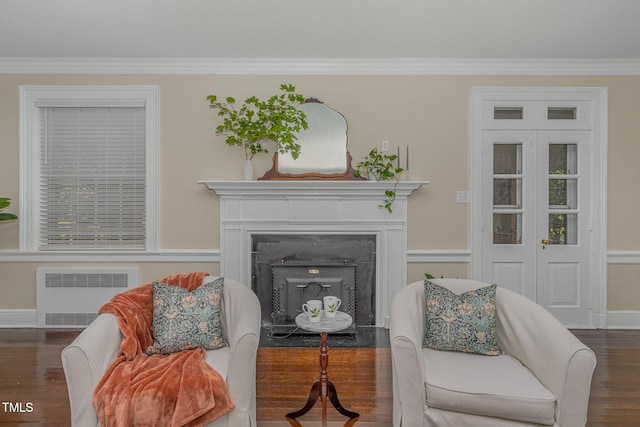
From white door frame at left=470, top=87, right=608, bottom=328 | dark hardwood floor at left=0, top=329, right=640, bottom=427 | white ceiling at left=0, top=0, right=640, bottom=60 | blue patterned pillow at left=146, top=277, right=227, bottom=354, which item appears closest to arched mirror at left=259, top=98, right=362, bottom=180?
white ceiling at left=0, top=0, right=640, bottom=60

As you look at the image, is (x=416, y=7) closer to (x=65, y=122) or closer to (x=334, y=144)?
(x=334, y=144)

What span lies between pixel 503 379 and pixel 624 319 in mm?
2890

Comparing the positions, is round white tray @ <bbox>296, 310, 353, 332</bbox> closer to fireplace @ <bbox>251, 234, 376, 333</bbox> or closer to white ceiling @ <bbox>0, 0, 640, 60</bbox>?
fireplace @ <bbox>251, 234, 376, 333</bbox>

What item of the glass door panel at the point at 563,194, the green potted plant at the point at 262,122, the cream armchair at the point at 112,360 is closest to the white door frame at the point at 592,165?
the glass door panel at the point at 563,194

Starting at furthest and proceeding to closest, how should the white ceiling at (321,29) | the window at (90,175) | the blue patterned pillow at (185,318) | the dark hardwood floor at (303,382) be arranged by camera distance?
1. the window at (90,175)
2. the white ceiling at (321,29)
3. the dark hardwood floor at (303,382)
4. the blue patterned pillow at (185,318)

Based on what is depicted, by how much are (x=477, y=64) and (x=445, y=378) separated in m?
3.05

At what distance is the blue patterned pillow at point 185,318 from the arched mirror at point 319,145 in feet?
5.80

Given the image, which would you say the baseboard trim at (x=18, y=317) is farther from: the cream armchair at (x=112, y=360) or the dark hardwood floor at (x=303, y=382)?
the cream armchair at (x=112, y=360)

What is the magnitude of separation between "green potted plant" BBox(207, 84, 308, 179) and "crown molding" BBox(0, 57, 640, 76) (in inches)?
11.4

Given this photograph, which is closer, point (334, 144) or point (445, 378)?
point (445, 378)

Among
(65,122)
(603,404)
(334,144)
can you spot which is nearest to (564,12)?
(334,144)

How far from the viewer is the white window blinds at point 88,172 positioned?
152 inches

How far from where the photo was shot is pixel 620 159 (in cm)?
379

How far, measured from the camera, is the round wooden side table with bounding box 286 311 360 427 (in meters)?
2.04
